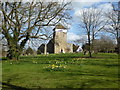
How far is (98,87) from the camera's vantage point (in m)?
5.79

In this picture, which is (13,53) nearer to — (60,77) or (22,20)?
(22,20)

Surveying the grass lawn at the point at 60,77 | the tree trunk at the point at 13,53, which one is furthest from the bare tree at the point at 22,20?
the grass lawn at the point at 60,77

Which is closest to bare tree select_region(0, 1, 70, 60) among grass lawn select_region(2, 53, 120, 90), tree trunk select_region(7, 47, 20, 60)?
tree trunk select_region(7, 47, 20, 60)

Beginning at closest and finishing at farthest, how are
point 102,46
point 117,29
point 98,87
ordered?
point 98,87, point 117,29, point 102,46

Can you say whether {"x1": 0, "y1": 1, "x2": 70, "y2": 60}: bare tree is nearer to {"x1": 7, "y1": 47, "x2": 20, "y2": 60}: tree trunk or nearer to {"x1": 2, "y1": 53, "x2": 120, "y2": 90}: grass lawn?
{"x1": 7, "y1": 47, "x2": 20, "y2": 60}: tree trunk

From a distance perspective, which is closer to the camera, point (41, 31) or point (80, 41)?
point (41, 31)

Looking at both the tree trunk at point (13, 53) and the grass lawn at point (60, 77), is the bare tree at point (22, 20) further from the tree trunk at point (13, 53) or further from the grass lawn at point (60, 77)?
the grass lawn at point (60, 77)

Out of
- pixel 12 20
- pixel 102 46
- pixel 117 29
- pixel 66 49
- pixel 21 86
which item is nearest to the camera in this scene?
pixel 21 86

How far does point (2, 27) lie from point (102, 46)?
52798 millimetres

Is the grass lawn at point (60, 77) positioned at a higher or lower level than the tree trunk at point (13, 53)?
lower

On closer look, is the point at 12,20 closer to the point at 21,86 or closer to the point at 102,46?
the point at 21,86

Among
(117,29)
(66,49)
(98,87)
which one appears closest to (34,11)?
(117,29)

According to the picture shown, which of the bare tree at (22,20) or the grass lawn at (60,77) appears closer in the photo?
the grass lawn at (60,77)

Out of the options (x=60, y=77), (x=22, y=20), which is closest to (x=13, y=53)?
(x=22, y=20)
